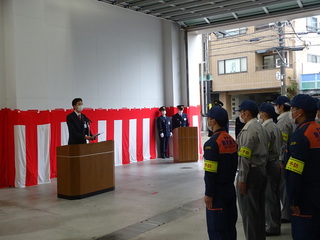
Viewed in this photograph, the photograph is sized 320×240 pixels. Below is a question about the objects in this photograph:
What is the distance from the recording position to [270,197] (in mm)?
4805

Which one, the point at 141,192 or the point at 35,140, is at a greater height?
the point at 35,140

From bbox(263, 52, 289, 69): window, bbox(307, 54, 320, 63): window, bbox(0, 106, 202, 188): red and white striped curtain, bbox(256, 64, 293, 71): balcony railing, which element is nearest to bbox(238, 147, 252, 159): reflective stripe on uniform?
→ bbox(0, 106, 202, 188): red and white striped curtain

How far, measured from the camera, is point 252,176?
163 inches

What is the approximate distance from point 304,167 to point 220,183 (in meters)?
0.78

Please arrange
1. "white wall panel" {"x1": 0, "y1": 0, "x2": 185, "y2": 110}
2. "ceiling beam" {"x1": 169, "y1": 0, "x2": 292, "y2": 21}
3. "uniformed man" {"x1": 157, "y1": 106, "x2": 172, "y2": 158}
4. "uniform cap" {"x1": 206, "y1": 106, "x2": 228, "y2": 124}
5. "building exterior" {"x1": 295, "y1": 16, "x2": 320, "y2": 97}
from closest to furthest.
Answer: "uniform cap" {"x1": 206, "y1": 106, "x2": 228, "y2": 124} → "white wall panel" {"x1": 0, "y1": 0, "x2": 185, "y2": 110} → "ceiling beam" {"x1": 169, "y1": 0, "x2": 292, "y2": 21} → "uniformed man" {"x1": 157, "y1": 106, "x2": 172, "y2": 158} → "building exterior" {"x1": 295, "y1": 16, "x2": 320, "y2": 97}

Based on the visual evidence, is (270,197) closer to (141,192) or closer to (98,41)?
(141,192)

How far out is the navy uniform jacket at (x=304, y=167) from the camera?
10.2 ft

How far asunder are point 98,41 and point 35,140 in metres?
3.72

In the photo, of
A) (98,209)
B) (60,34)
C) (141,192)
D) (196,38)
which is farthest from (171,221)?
(196,38)

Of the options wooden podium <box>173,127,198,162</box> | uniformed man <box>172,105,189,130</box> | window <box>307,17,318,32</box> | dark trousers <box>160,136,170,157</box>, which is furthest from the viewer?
window <box>307,17,318,32</box>

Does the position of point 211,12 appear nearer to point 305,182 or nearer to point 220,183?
point 220,183

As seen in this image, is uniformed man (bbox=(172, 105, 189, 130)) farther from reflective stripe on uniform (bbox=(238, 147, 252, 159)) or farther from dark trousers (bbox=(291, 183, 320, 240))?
dark trousers (bbox=(291, 183, 320, 240))

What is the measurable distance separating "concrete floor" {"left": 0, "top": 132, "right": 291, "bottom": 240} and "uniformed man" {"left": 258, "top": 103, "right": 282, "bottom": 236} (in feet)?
0.65

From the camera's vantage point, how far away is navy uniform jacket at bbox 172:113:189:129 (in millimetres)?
12242
